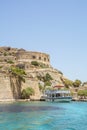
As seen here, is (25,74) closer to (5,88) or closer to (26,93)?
(26,93)

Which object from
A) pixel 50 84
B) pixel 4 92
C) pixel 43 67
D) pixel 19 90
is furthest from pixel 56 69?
pixel 4 92

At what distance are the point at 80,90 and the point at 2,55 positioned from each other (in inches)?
867

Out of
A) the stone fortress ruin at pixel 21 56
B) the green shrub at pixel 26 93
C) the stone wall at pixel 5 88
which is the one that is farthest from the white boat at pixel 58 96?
the stone fortress ruin at pixel 21 56

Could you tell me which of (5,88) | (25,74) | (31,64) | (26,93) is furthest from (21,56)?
(5,88)

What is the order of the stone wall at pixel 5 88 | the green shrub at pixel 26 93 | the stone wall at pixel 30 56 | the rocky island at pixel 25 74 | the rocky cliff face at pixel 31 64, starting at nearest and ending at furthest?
the stone wall at pixel 5 88 < the rocky island at pixel 25 74 < the green shrub at pixel 26 93 < the rocky cliff face at pixel 31 64 < the stone wall at pixel 30 56

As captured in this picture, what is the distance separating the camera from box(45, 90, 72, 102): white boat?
5842cm

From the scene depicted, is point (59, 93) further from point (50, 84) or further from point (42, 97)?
point (50, 84)

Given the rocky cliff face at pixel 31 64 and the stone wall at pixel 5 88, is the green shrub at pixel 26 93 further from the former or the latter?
the stone wall at pixel 5 88

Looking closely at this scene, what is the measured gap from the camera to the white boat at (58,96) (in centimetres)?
5842

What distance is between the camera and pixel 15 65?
74.8 m

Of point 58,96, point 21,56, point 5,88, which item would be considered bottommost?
point 58,96

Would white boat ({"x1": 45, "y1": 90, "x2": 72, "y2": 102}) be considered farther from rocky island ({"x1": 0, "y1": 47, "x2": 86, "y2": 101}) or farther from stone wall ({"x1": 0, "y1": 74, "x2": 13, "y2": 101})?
stone wall ({"x1": 0, "y1": 74, "x2": 13, "y2": 101})

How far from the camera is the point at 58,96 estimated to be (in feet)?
198

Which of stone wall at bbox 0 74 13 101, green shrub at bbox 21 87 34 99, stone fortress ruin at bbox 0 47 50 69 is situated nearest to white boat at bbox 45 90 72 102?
green shrub at bbox 21 87 34 99
